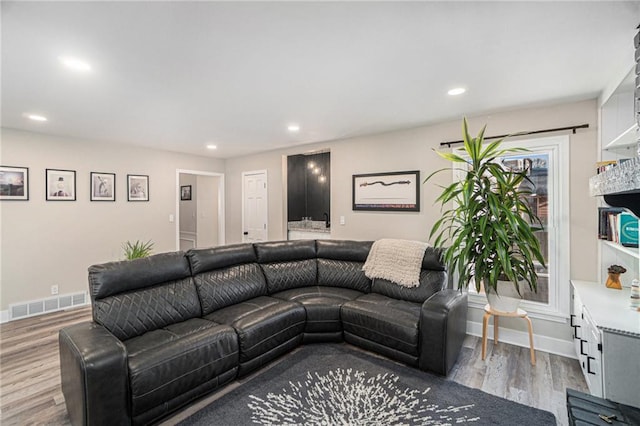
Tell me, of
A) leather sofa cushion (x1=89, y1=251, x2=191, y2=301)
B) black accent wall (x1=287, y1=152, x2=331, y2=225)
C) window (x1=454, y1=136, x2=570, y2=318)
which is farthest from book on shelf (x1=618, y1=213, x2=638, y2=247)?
black accent wall (x1=287, y1=152, x2=331, y2=225)

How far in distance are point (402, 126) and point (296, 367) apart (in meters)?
3.02

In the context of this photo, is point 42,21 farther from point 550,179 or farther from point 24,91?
point 550,179

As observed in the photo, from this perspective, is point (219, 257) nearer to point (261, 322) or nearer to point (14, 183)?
point (261, 322)

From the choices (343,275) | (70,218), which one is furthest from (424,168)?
(70,218)

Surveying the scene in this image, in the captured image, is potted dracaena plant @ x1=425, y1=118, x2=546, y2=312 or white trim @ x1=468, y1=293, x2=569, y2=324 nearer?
potted dracaena plant @ x1=425, y1=118, x2=546, y2=312

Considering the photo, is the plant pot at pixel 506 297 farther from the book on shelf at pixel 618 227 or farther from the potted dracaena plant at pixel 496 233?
the book on shelf at pixel 618 227

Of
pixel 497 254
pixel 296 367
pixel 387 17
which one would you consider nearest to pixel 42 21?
pixel 387 17

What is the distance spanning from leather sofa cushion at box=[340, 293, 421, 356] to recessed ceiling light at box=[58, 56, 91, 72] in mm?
2939

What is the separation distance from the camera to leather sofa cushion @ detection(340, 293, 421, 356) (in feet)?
8.50

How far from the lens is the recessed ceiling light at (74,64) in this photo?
6.74 feet

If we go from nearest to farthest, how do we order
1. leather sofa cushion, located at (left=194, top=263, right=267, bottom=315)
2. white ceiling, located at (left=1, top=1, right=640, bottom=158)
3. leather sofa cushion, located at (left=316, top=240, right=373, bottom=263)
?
white ceiling, located at (left=1, top=1, right=640, bottom=158), leather sofa cushion, located at (left=194, top=263, right=267, bottom=315), leather sofa cushion, located at (left=316, top=240, right=373, bottom=263)

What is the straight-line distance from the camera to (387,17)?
161 centimetres

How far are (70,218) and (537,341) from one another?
20.2 feet

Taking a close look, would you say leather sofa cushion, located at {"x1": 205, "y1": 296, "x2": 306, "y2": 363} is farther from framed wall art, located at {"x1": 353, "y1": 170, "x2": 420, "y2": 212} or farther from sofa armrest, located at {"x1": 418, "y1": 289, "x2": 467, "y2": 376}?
framed wall art, located at {"x1": 353, "y1": 170, "x2": 420, "y2": 212}
